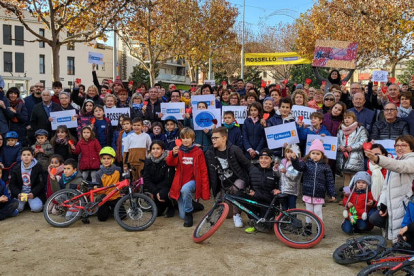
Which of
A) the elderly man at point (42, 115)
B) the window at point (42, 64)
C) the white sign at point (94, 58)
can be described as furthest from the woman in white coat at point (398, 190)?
the window at point (42, 64)

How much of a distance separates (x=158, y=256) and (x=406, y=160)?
10.9 ft

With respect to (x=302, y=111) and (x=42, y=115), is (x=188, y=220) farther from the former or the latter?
(x=42, y=115)

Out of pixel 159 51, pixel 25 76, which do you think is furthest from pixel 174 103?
pixel 25 76

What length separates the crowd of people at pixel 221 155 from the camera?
20.1 ft

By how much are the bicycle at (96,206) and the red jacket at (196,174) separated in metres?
0.54

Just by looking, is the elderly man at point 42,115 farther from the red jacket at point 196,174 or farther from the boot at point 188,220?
the boot at point 188,220

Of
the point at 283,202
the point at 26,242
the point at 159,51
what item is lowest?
the point at 26,242

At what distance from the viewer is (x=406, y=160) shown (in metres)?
5.16

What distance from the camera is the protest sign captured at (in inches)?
463

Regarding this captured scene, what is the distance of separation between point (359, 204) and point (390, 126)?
2.05 metres

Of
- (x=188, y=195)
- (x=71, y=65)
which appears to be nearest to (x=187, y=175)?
(x=188, y=195)

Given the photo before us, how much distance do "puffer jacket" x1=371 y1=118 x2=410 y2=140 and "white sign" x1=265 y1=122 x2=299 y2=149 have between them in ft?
4.93

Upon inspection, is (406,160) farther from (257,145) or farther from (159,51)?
(159,51)

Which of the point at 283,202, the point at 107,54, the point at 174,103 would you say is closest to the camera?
the point at 283,202
